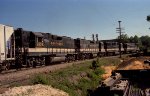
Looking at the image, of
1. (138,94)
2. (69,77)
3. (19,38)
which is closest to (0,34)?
(19,38)

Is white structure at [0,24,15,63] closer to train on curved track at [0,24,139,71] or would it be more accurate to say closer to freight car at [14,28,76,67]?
train on curved track at [0,24,139,71]

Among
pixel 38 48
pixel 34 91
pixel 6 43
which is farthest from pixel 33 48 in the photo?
pixel 34 91

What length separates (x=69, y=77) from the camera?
19.3 metres

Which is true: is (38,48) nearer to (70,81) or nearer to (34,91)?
(70,81)

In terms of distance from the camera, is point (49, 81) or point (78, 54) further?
point (78, 54)

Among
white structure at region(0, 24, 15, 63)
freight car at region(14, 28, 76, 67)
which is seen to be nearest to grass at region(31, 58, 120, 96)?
white structure at region(0, 24, 15, 63)

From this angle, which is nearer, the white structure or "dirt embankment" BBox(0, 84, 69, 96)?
"dirt embankment" BBox(0, 84, 69, 96)

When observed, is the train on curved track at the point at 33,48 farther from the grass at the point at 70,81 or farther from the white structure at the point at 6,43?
the grass at the point at 70,81

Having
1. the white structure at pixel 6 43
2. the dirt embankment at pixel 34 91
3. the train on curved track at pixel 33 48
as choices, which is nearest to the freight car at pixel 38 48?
the train on curved track at pixel 33 48

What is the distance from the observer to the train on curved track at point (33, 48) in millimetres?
21609

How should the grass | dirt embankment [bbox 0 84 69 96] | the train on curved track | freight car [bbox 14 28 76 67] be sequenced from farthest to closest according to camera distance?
freight car [bbox 14 28 76 67] → the train on curved track → the grass → dirt embankment [bbox 0 84 69 96]

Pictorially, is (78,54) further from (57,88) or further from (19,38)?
(57,88)

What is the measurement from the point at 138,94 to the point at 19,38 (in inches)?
536

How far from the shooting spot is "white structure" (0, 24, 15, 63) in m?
20.8
